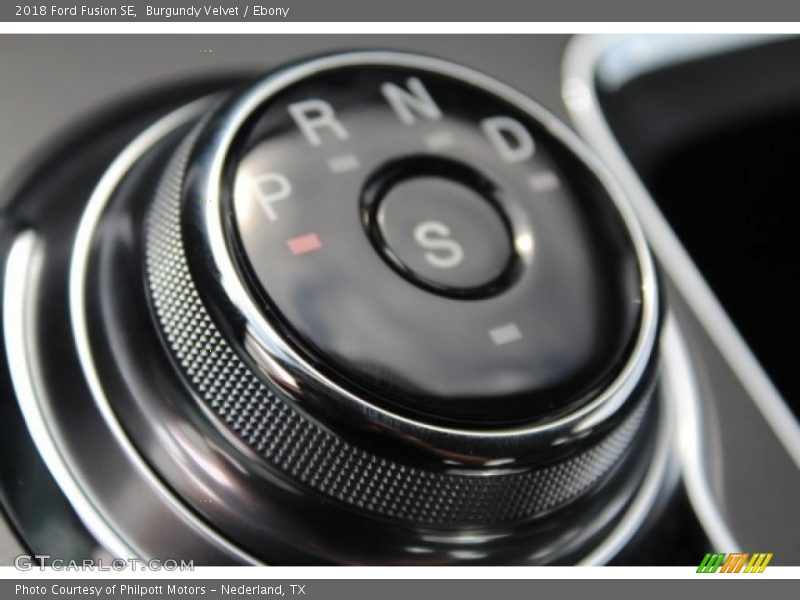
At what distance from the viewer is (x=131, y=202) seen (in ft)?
1.60

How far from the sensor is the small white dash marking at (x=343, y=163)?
0.45m

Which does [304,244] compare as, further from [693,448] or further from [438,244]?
[693,448]

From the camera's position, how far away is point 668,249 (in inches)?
23.0

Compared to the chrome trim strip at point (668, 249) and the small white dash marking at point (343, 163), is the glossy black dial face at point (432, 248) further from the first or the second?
the chrome trim strip at point (668, 249)

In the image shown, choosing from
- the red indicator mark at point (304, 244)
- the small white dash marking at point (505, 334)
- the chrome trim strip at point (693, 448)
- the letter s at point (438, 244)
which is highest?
the red indicator mark at point (304, 244)

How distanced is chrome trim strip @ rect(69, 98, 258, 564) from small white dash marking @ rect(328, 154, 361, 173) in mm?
122

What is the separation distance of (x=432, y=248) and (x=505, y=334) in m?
0.05

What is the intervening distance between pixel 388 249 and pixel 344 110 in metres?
0.08

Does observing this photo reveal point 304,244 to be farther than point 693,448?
No

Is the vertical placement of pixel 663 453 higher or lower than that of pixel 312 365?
lower

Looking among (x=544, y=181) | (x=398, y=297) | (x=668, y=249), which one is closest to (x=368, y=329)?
(x=398, y=297)

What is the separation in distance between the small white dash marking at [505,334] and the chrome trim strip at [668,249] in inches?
7.0

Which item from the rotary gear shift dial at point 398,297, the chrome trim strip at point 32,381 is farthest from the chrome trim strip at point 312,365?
the chrome trim strip at point 32,381
